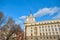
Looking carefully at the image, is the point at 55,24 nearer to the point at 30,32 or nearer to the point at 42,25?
the point at 42,25

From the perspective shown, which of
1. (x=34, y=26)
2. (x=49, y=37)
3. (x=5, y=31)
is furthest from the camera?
(x=34, y=26)

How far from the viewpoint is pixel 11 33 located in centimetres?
1338

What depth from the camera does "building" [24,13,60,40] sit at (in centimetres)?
2672

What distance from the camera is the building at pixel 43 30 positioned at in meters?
26.7

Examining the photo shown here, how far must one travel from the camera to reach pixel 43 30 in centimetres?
2777

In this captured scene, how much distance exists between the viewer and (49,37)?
87.4ft

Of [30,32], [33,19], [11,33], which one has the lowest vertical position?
[11,33]

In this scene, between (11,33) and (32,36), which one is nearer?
(11,33)

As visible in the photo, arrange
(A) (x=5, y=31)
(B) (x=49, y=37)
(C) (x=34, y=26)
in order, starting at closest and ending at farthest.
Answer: (A) (x=5, y=31) → (B) (x=49, y=37) → (C) (x=34, y=26)

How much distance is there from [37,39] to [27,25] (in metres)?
4.08

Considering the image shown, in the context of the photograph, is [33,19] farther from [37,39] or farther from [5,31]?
[5,31]

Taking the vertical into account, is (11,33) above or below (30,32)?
below

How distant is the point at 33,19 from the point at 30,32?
3.51m

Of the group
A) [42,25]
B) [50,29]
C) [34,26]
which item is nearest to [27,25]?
[34,26]
